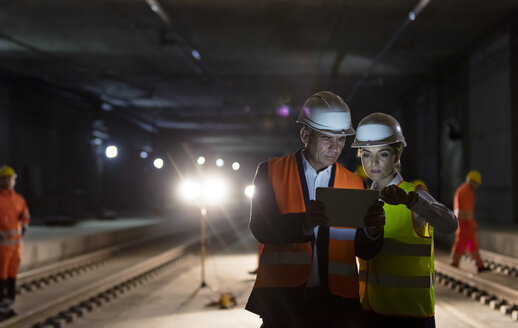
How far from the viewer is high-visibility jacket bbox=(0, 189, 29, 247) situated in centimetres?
908

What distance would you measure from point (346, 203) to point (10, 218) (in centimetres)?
751

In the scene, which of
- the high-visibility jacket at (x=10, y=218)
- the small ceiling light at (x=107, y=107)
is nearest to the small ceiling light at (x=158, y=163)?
the high-visibility jacket at (x=10, y=218)

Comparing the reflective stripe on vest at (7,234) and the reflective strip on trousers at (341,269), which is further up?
the reflective strip on trousers at (341,269)

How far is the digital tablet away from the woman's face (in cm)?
73

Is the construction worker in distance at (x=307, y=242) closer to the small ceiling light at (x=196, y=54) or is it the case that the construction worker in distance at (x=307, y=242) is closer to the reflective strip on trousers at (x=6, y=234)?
the reflective strip on trousers at (x=6, y=234)

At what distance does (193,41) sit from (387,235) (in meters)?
17.2

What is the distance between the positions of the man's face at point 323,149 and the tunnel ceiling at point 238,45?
1278 cm

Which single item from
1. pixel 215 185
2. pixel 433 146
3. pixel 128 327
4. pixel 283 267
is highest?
pixel 433 146

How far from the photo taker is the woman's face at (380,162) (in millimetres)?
3482

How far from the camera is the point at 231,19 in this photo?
56.2ft

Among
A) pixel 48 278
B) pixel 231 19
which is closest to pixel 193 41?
pixel 231 19

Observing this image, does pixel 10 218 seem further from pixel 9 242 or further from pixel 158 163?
pixel 158 163

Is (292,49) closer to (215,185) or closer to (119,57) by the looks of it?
(119,57)

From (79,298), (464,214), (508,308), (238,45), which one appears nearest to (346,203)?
(508,308)
